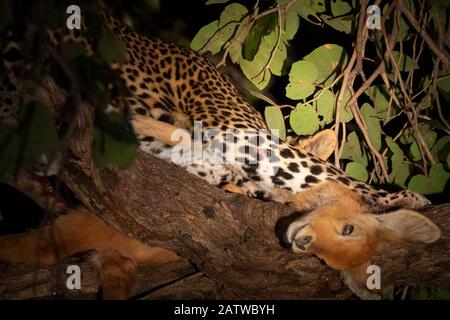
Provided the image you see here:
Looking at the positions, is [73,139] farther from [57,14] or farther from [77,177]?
[57,14]

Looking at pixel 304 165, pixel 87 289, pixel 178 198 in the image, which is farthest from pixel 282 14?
pixel 87 289

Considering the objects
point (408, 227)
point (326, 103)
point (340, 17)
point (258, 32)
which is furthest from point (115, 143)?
point (340, 17)

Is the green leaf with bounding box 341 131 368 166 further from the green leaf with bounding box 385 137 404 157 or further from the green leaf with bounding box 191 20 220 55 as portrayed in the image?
the green leaf with bounding box 191 20 220 55

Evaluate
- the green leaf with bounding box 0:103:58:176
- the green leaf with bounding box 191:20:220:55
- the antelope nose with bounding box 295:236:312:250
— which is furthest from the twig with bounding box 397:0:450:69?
the green leaf with bounding box 0:103:58:176

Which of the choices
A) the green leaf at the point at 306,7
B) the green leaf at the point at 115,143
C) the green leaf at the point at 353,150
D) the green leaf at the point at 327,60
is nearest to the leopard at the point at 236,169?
the green leaf at the point at 353,150

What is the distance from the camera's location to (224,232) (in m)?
2.24

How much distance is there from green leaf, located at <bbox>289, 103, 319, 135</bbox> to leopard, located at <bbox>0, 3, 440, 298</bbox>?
11cm

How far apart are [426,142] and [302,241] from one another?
4.20 feet

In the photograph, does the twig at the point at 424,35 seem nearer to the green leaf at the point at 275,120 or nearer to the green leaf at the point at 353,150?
the green leaf at the point at 353,150

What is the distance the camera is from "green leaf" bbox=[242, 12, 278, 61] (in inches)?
110

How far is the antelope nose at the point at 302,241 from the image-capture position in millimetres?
2119

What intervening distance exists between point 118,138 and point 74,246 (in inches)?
50.5

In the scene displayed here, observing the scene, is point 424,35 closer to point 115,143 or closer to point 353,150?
point 353,150
